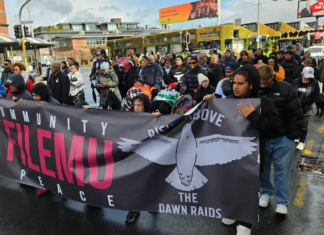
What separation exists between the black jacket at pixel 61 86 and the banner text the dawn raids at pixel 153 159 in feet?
8.62

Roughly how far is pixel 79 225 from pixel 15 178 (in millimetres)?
1351

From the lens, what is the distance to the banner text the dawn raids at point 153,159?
2.62 metres

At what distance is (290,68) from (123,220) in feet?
22.4

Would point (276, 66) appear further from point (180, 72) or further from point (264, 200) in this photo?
point (264, 200)

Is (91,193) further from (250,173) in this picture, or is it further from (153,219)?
(250,173)

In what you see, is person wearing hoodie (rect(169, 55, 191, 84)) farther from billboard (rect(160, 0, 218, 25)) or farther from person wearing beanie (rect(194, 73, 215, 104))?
billboard (rect(160, 0, 218, 25))

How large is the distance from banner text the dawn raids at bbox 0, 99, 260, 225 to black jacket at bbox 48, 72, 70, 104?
263 cm

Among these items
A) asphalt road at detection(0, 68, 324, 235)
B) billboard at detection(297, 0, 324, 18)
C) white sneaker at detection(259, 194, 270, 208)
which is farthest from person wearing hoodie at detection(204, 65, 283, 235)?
billboard at detection(297, 0, 324, 18)

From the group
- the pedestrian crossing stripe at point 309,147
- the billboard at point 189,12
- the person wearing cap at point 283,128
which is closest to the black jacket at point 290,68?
the pedestrian crossing stripe at point 309,147

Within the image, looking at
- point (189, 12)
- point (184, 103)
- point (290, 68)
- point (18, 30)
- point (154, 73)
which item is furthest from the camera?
point (189, 12)

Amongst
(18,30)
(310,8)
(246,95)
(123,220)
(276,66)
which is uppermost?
(310,8)

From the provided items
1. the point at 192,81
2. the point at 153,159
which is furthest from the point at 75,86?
the point at 153,159

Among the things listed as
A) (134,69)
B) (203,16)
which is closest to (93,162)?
(134,69)

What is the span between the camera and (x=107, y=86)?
23.3ft
